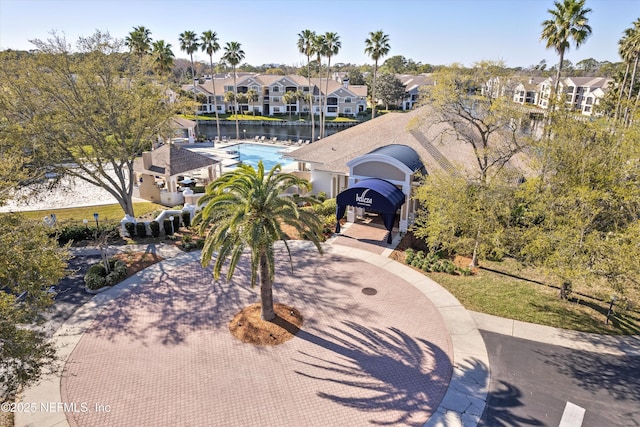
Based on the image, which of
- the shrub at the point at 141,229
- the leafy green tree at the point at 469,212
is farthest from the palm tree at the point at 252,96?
the leafy green tree at the point at 469,212

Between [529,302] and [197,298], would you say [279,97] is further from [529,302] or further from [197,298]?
[529,302]

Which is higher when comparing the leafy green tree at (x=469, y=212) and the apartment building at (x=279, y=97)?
the apartment building at (x=279, y=97)

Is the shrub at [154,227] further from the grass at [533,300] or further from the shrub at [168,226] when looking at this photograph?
the grass at [533,300]

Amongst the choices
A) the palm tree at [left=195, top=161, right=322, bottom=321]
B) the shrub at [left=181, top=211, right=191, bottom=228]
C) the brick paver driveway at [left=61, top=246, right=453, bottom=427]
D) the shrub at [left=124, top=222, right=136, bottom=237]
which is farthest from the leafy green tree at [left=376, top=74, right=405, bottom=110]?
the palm tree at [left=195, top=161, right=322, bottom=321]

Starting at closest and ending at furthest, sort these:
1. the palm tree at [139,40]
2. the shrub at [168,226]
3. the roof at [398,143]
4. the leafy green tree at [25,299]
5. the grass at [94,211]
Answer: the leafy green tree at [25,299], the shrub at [168,226], the roof at [398,143], the grass at [94,211], the palm tree at [139,40]

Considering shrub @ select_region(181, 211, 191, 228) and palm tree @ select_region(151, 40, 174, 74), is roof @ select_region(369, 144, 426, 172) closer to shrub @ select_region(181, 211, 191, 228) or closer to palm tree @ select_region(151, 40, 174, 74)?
shrub @ select_region(181, 211, 191, 228)

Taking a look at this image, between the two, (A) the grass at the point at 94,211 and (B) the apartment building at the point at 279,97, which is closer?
(A) the grass at the point at 94,211
